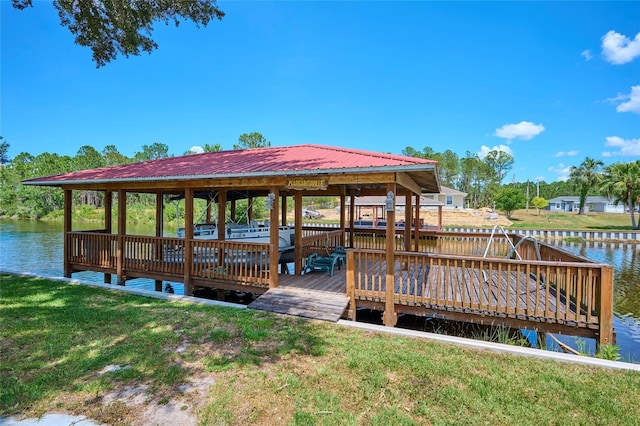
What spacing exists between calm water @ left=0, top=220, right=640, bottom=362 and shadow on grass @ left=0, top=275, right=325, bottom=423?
18.0 ft

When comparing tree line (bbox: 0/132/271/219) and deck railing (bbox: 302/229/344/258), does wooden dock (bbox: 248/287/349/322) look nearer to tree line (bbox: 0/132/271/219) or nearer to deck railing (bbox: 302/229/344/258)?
deck railing (bbox: 302/229/344/258)

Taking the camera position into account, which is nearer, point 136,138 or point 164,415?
point 164,415

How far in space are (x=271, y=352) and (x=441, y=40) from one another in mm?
21474

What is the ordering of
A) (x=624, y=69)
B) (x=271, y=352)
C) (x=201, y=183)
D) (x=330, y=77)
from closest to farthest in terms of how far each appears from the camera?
(x=271, y=352), (x=201, y=183), (x=624, y=69), (x=330, y=77)

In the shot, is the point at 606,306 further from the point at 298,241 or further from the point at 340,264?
the point at 298,241

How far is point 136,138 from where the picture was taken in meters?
66.9

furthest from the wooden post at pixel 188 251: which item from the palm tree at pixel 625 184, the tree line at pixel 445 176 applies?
the palm tree at pixel 625 184

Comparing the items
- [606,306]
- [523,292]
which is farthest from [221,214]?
[606,306]

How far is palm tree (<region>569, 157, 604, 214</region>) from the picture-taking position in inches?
1957

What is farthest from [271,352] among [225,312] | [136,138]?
[136,138]

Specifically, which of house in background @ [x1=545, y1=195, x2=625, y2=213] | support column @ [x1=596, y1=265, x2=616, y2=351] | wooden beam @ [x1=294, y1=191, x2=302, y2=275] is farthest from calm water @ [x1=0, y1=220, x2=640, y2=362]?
house in background @ [x1=545, y1=195, x2=625, y2=213]

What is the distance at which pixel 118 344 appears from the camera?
13.8 ft

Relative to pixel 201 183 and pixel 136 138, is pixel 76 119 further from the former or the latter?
pixel 201 183

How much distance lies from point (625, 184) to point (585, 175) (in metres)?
22.1
